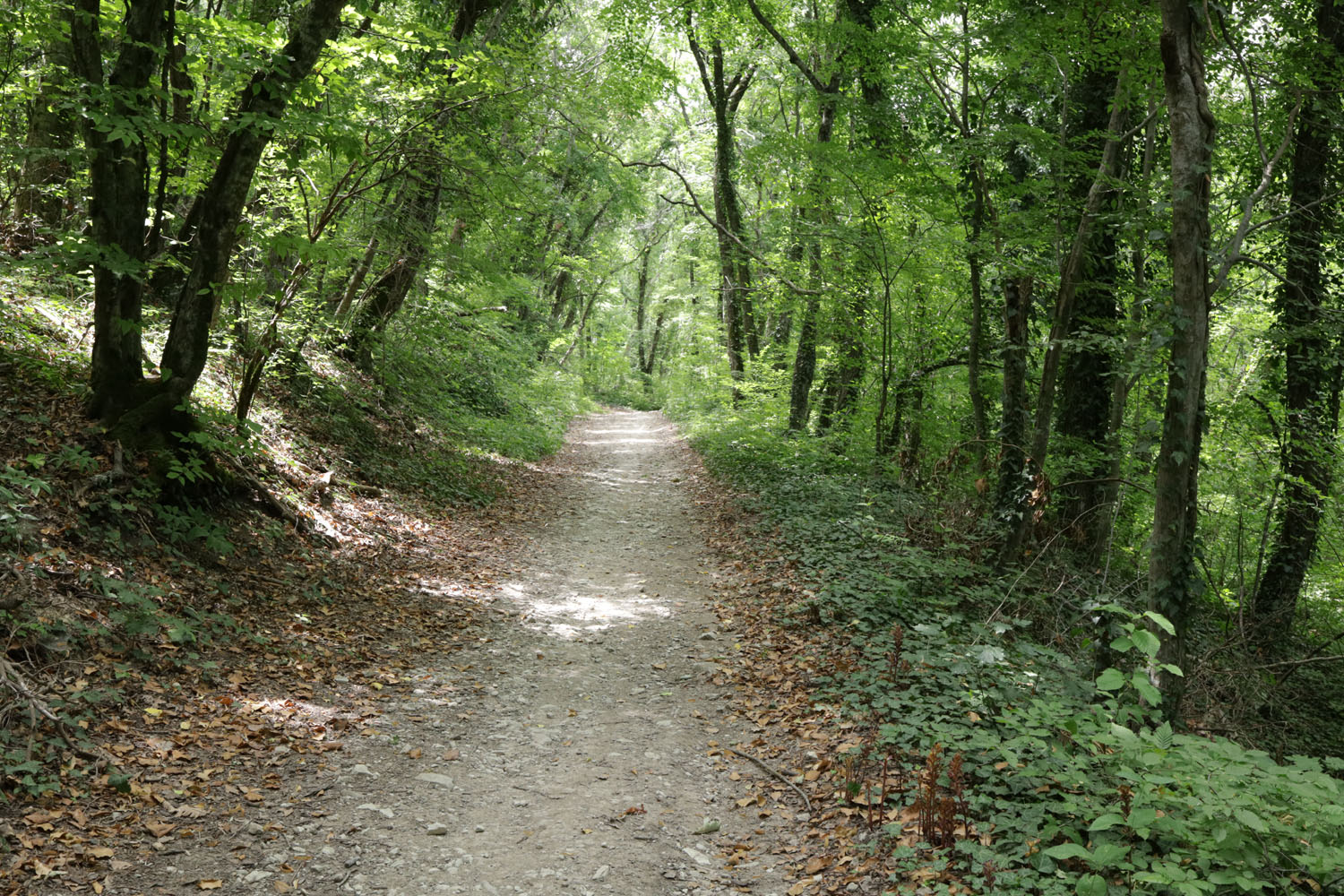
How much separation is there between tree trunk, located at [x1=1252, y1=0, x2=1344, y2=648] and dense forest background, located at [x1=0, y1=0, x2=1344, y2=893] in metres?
0.08

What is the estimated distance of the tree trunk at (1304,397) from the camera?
9.34m

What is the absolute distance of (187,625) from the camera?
5.24 meters

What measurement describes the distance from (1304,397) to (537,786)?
36.2 ft

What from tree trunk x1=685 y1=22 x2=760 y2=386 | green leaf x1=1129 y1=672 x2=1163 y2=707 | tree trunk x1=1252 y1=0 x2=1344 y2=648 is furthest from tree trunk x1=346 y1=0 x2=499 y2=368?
tree trunk x1=1252 y1=0 x2=1344 y2=648

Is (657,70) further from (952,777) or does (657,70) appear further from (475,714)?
(952,777)

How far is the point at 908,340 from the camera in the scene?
42.9 feet

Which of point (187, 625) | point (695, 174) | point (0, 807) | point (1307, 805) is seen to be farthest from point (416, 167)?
point (695, 174)

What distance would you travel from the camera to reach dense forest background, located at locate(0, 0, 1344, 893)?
4.51m

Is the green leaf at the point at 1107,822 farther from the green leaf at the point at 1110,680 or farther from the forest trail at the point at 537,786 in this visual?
the forest trail at the point at 537,786

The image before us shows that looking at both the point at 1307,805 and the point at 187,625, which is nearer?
the point at 1307,805

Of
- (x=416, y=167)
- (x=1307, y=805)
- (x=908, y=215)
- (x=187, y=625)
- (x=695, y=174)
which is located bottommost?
(x=187, y=625)

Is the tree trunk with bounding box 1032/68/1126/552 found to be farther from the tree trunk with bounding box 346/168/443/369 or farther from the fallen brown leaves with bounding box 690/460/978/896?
the tree trunk with bounding box 346/168/443/369

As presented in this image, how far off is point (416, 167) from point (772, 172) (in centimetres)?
Result: 854

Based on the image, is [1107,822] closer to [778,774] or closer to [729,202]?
[778,774]
